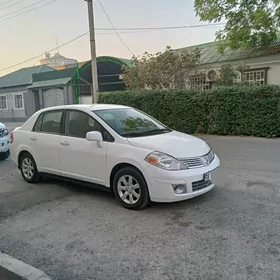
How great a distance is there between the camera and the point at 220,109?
38.4 feet

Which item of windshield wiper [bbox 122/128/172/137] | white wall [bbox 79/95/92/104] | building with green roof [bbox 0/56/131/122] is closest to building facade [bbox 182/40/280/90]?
building with green roof [bbox 0/56/131/122]

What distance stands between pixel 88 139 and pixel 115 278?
7.89ft

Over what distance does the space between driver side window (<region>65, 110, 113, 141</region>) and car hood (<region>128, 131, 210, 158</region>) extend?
66 cm

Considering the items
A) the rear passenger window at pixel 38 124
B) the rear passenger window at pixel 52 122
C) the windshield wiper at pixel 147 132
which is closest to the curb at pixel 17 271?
the windshield wiper at pixel 147 132

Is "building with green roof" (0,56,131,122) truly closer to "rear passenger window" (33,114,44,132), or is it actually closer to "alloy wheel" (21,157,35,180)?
"rear passenger window" (33,114,44,132)

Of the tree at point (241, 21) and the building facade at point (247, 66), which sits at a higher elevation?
the tree at point (241, 21)

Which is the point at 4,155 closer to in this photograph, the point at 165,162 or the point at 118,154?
the point at 118,154

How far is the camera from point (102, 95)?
50.9 ft

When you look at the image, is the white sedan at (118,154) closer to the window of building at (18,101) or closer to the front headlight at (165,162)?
the front headlight at (165,162)

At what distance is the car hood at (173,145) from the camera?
4.37 m

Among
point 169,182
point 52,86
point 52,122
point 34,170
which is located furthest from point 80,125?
point 52,86

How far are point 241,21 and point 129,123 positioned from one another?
41.5 ft

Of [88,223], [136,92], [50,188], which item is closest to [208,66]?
[136,92]

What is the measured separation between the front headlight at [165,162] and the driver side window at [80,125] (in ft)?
3.21
